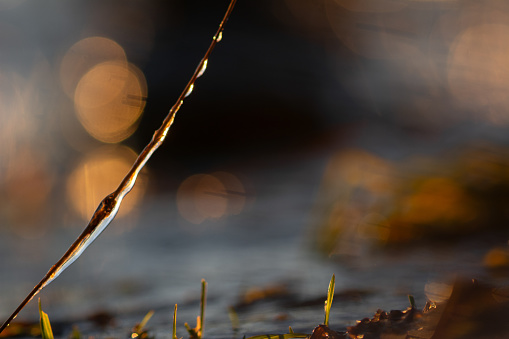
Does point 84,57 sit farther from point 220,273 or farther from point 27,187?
point 220,273

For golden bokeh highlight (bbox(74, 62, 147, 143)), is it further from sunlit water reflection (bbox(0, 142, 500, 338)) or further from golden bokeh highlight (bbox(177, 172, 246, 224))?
sunlit water reflection (bbox(0, 142, 500, 338))

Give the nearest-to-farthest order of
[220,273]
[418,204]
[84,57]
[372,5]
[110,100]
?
1. [220,273]
2. [418,204]
3. [110,100]
4. [84,57]
5. [372,5]

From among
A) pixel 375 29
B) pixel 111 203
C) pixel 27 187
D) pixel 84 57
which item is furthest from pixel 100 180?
pixel 111 203

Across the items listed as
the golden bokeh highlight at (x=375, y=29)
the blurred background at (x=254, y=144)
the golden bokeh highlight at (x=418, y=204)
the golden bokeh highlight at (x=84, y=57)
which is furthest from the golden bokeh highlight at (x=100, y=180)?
the golden bokeh highlight at (x=375, y=29)

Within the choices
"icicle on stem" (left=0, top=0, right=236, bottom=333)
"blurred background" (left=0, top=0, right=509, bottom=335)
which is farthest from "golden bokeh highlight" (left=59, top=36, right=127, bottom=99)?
"icicle on stem" (left=0, top=0, right=236, bottom=333)

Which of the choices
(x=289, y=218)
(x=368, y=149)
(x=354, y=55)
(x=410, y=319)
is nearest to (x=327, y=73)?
(x=354, y=55)

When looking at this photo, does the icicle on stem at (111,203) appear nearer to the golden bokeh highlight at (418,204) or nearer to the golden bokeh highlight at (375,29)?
the golden bokeh highlight at (418,204)
